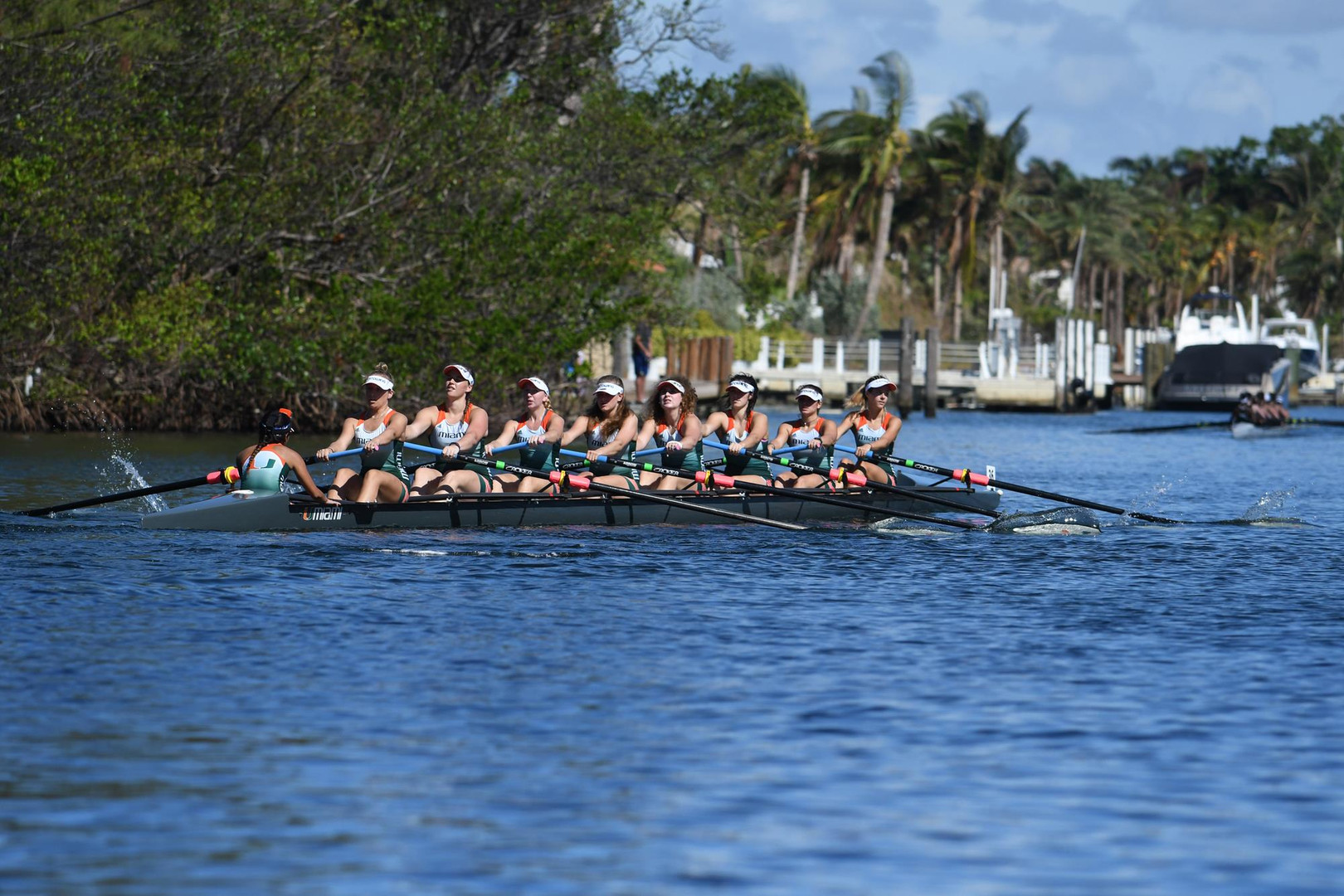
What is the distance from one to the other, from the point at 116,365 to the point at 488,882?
2516 centimetres

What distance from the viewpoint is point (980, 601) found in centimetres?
1395

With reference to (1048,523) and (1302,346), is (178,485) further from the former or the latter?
(1302,346)

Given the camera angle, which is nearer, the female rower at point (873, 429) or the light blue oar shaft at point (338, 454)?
the light blue oar shaft at point (338, 454)

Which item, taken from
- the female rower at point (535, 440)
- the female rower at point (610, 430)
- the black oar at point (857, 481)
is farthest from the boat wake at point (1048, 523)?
the female rower at point (535, 440)

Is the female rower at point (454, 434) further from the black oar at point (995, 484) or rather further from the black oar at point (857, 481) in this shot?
the black oar at point (995, 484)

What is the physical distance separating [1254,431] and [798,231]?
3305 centimetres

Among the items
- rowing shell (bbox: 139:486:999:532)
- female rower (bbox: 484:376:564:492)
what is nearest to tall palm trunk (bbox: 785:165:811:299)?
rowing shell (bbox: 139:486:999:532)

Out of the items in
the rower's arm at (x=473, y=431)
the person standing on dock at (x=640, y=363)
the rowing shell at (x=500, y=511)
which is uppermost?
the person standing on dock at (x=640, y=363)

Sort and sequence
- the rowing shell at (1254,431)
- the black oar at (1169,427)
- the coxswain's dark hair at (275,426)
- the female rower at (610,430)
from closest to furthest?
the coxswain's dark hair at (275,426) < the female rower at (610,430) < the black oar at (1169,427) < the rowing shell at (1254,431)

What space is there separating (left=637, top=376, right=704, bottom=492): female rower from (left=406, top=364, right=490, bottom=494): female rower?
1.83 m

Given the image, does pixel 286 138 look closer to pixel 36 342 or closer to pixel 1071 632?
pixel 36 342

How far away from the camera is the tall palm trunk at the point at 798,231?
242 feet

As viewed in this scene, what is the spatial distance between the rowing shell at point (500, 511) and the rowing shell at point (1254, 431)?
24.4m

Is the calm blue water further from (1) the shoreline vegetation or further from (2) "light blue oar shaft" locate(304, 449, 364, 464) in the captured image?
(1) the shoreline vegetation
